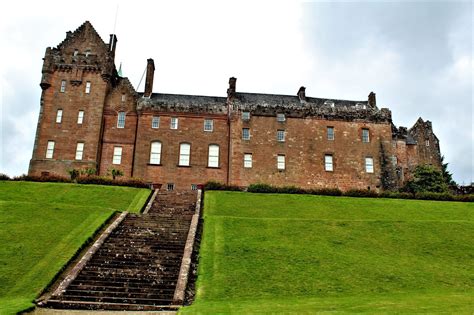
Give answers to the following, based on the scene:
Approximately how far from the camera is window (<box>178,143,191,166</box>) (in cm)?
4800

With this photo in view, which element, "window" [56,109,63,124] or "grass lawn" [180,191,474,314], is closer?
"grass lawn" [180,191,474,314]

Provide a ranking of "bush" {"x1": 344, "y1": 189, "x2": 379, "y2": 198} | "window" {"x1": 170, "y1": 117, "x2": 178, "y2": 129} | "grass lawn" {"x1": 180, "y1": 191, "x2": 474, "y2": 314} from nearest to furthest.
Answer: "grass lawn" {"x1": 180, "y1": 191, "x2": 474, "y2": 314} → "bush" {"x1": 344, "y1": 189, "x2": 379, "y2": 198} → "window" {"x1": 170, "y1": 117, "x2": 178, "y2": 129}

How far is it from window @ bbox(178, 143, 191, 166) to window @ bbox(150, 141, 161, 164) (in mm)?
2252

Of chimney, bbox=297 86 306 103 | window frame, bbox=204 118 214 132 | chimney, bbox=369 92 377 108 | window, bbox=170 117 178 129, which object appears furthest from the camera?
chimney, bbox=369 92 377 108

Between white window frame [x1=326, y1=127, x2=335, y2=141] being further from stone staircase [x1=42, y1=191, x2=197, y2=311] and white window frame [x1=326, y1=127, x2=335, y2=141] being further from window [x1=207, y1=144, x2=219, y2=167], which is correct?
stone staircase [x1=42, y1=191, x2=197, y2=311]

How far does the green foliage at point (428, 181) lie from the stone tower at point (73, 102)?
3570 cm

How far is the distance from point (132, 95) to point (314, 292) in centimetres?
3783

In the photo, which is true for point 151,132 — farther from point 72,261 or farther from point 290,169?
point 72,261

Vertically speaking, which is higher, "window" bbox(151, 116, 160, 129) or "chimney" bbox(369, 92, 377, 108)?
"chimney" bbox(369, 92, 377, 108)

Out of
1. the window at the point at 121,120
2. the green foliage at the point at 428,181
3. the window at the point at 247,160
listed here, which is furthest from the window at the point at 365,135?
the window at the point at 121,120

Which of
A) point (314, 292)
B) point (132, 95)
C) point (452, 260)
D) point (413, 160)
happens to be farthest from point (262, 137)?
point (314, 292)

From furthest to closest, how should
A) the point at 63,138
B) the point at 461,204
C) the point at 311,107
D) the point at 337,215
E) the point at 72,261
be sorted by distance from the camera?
the point at 311,107, the point at 63,138, the point at 461,204, the point at 337,215, the point at 72,261

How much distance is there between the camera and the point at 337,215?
104ft

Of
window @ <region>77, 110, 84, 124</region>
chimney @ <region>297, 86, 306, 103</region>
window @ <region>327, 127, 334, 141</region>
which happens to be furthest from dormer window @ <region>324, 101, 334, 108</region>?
window @ <region>77, 110, 84, 124</region>
